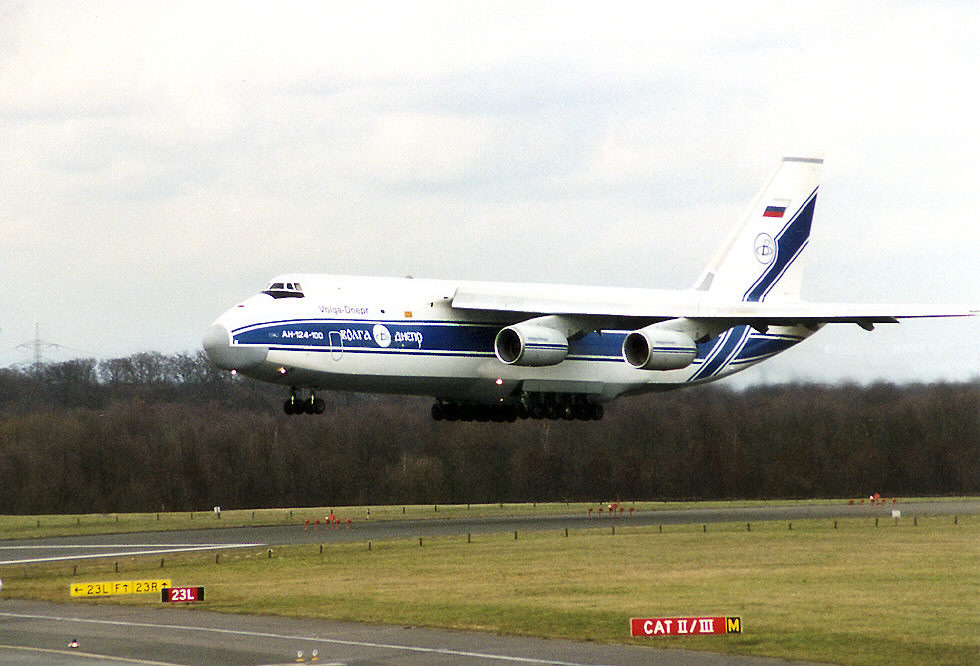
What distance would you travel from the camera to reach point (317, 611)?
29.0 m

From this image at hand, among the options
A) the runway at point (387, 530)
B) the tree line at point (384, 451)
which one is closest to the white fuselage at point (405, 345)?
the runway at point (387, 530)

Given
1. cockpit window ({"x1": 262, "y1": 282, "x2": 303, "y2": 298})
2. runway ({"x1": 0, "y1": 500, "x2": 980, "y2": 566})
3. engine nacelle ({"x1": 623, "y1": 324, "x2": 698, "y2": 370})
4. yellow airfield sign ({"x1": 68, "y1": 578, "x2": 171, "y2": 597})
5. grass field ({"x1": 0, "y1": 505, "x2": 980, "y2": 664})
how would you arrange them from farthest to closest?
runway ({"x1": 0, "y1": 500, "x2": 980, "y2": 566}) < engine nacelle ({"x1": 623, "y1": 324, "x2": 698, "y2": 370}) < cockpit window ({"x1": 262, "y1": 282, "x2": 303, "y2": 298}) < yellow airfield sign ({"x1": 68, "y1": 578, "x2": 171, "y2": 597}) < grass field ({"x1": 0, "y1": 505, "x2": 980, "y2": 664})

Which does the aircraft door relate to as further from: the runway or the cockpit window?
the runway

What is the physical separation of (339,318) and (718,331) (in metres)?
13.0

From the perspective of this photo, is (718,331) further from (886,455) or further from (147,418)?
(147,418)

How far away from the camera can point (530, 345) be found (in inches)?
1740

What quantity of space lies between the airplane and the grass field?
4.78 metres

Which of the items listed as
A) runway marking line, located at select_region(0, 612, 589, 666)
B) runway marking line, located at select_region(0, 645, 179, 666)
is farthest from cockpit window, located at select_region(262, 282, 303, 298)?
runway marking line, located at select_region(0, 645, 179, 666)

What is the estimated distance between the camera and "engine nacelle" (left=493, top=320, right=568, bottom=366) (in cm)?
4425

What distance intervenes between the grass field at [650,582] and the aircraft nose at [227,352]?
5.40m

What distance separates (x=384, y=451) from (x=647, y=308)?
2983 centimetres

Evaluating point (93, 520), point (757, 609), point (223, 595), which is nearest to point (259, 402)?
point (93, 520)

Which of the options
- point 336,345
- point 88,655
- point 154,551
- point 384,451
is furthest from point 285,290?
point 384,451

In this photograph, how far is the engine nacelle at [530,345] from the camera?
145 feet
